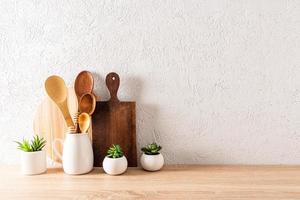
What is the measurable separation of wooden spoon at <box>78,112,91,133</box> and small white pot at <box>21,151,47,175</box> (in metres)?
0.15

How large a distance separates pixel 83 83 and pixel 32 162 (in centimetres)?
30

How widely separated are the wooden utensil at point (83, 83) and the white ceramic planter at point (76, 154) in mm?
149

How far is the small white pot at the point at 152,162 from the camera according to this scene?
0.98 m

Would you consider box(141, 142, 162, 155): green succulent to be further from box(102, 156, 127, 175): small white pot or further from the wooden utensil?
the wooden utensil

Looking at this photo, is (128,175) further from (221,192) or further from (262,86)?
(262,86)

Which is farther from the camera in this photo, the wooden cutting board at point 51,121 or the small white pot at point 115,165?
the wooden cutting board at point 51,121

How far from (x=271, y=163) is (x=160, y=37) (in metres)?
0.55

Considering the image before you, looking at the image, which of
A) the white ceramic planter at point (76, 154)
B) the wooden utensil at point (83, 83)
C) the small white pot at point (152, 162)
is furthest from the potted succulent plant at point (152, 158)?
the wooden utensil at point (83, 83)

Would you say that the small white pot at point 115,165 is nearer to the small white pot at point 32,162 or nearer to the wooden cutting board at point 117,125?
the wooden cutting board at point 117,125

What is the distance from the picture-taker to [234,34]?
1012mm

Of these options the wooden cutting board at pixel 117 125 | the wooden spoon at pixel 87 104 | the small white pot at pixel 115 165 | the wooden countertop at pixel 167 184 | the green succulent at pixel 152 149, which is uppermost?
the wooden spoon at pixel 87 104

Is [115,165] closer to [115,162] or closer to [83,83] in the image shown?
[115,162]

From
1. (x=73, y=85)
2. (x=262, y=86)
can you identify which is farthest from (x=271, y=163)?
(x=73, y=85)

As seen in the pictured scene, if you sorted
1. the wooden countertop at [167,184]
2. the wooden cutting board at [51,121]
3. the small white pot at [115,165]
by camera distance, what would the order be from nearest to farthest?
the wooden countertop at [167,184] < the small white pot at [115,165] < the wooden cutting board at [51,121]
